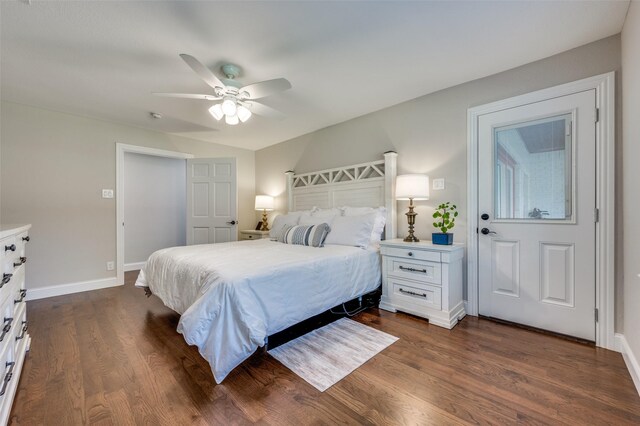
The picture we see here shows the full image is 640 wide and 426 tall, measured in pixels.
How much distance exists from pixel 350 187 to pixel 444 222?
136 cm

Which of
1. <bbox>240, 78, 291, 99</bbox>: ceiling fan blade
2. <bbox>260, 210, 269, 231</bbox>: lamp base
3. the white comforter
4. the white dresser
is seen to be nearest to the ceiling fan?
<bbox>240, 78, 291, 99</bbox>: ceiling fan blade

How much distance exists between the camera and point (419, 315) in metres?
→ 2.53

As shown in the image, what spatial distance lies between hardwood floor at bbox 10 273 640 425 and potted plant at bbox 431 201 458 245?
2.69 ft

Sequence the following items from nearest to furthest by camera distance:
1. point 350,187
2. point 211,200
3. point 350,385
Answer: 1. point 350,385
2. point 350,187
3. point 211,200

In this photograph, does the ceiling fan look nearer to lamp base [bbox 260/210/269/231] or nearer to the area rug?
the area rug

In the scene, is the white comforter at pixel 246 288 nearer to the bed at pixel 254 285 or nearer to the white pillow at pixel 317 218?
the bed at pixel 254 285

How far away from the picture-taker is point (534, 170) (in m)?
2.32

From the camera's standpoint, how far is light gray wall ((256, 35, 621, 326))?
7.07 feet

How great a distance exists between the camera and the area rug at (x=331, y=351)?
1.69 metres

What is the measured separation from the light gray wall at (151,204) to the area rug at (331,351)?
13.5 feet

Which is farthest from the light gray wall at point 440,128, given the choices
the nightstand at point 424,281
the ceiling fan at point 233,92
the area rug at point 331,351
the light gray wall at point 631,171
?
the ceiling fan at point 233,92

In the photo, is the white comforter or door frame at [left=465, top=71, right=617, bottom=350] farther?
door frame at [left=465, top=71, right=617, bottom=350]

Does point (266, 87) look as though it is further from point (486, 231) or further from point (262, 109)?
point (486, 231)

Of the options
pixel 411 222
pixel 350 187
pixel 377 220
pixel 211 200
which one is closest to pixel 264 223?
pixel 211 200
